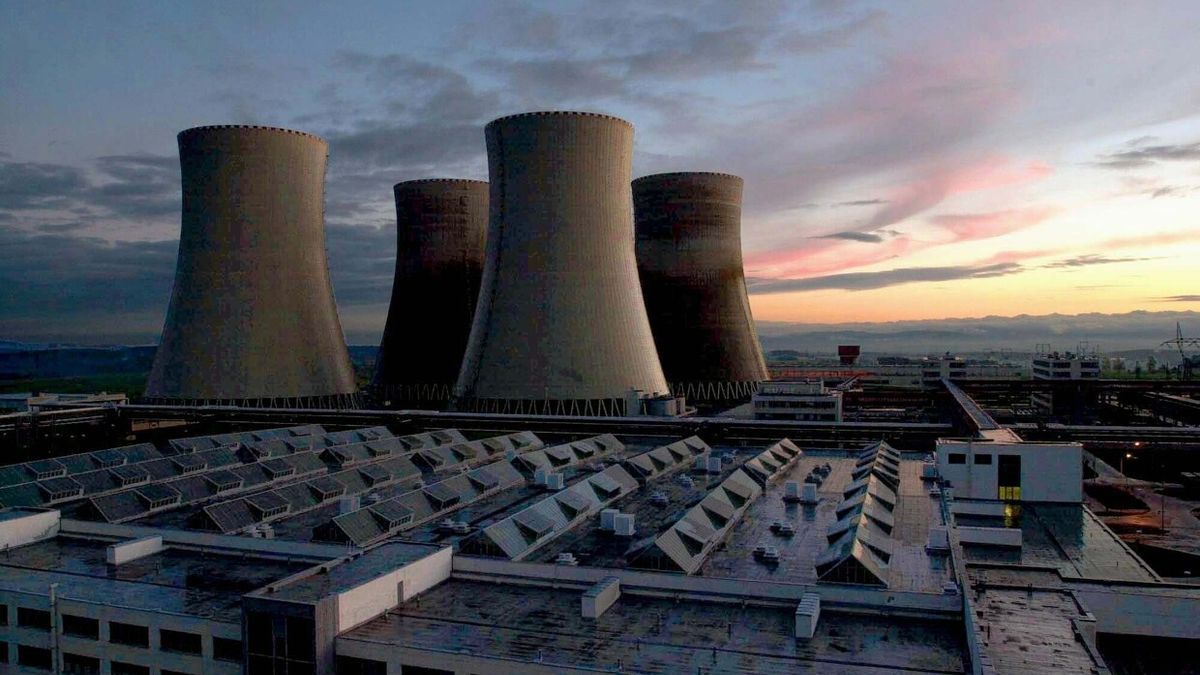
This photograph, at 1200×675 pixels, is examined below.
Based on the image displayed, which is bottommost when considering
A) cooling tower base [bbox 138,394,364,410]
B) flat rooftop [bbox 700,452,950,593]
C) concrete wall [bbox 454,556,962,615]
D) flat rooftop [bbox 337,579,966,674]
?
flat rooftop [bbox 337,579,966,674]

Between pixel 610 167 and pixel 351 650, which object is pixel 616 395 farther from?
pixel 351 650

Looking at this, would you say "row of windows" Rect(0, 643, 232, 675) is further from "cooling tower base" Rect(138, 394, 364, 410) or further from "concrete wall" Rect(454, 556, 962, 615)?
"cooling tower base" Rect(138, 394, 364, 410)

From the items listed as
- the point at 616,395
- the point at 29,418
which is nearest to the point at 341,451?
the point at 616,395

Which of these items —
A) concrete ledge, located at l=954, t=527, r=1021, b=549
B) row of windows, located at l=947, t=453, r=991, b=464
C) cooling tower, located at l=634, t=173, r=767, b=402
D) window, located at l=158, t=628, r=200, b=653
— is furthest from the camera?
cooling tower, located at l=634, t=173, r=767, b=402

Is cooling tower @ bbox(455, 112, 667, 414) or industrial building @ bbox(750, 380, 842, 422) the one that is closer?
cooling tower @ bbox(455, 112, 667, 414)

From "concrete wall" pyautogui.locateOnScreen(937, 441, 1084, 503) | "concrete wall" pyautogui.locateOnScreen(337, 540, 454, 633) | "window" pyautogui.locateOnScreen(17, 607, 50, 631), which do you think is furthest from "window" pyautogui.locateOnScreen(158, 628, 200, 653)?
"concrete wall" pyautogui.locateOnScreen(937, 441, 1084, 503)

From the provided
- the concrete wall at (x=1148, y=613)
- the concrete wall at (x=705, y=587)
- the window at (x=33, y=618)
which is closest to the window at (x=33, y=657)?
the window at (x=33, y=618)

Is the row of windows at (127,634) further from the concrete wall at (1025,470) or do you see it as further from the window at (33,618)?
the concrete wall at (1025,470)

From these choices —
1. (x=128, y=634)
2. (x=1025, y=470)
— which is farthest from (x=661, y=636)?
(x=1025, y=470)
